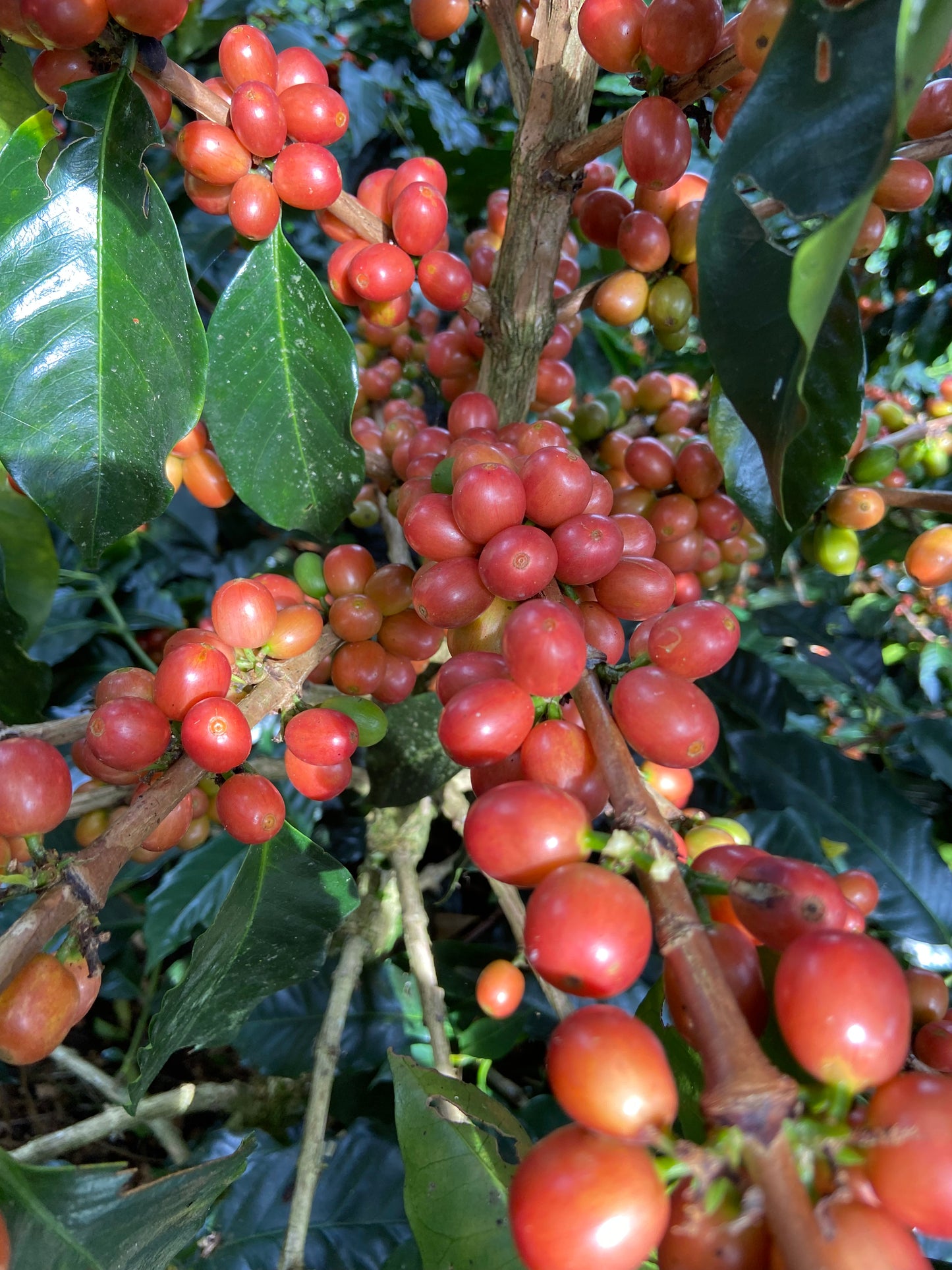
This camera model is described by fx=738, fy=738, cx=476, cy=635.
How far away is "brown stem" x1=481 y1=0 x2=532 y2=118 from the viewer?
71 centimetres

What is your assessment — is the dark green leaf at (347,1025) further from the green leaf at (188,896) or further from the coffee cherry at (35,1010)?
the coffee cherry at (35,1010)

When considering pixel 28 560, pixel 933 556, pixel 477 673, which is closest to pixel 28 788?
pixel 477 673

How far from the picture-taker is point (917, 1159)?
0.95ft

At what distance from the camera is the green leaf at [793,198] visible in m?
0.37

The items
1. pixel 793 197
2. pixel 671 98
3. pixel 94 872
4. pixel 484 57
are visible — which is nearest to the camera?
pixel 793 197

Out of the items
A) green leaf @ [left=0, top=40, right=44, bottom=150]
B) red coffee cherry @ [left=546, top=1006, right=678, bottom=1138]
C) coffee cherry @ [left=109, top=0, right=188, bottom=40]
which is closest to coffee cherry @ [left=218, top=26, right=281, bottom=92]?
coffee cherry @ [left=109, top=0, right=188, bottom=40]

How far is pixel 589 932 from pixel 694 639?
0.23 meters

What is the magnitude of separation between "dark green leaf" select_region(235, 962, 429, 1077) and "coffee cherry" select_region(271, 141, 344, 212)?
109 centimetres

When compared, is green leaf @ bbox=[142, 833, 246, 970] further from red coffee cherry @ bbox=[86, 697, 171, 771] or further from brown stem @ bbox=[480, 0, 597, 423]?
brown stem @ bbox=[480, 0, 597, 423]

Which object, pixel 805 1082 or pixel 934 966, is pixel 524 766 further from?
pixel 934 966

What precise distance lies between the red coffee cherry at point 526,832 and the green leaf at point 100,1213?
410 millimetres

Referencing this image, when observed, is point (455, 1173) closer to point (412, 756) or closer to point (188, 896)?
point (412, 756)

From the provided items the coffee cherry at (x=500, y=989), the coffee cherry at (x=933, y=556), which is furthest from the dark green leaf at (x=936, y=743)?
the coffee cherry at (x=500, y=989)

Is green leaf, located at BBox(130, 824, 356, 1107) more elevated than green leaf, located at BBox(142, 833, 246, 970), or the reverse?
green leaf, located at BBox(130, 824, 356, 1107)
